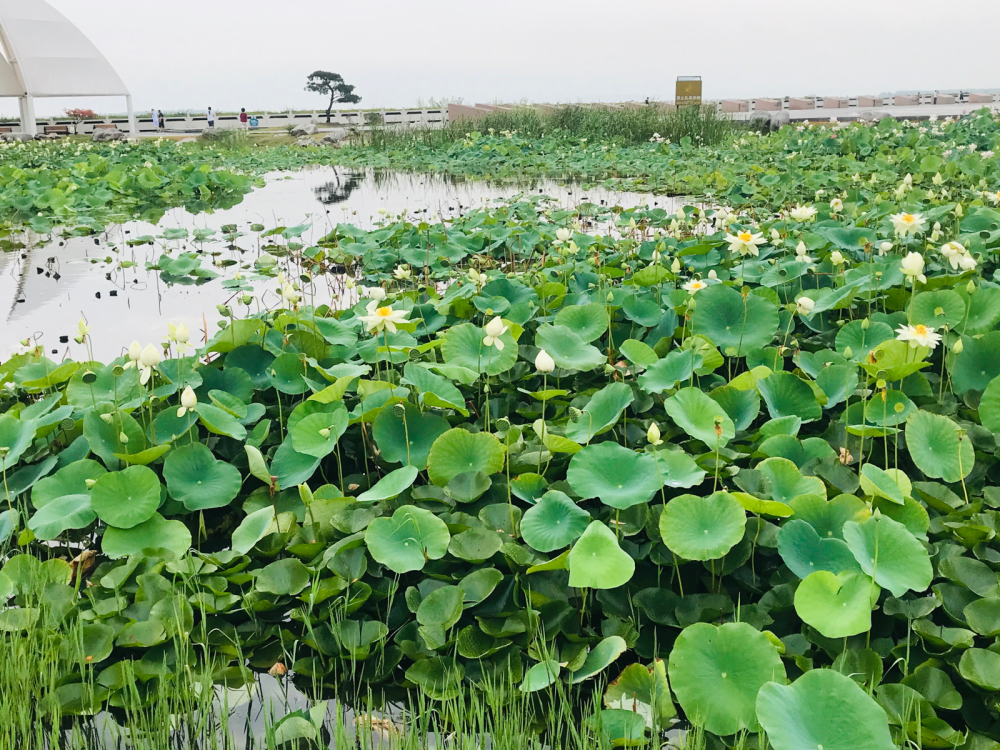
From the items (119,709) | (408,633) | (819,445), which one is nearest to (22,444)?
(119,709)

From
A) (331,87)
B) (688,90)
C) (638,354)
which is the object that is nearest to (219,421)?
(638,354)

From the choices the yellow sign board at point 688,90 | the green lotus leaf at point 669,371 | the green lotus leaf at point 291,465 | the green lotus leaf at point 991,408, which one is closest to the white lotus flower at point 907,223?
the green lotus leaf at point 991,408

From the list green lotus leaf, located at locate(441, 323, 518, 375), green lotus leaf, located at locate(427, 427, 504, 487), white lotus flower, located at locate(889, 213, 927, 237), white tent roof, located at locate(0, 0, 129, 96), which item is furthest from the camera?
white tent roof, located at locate(0, 0, 129, 96)

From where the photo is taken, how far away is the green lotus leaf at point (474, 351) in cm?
223

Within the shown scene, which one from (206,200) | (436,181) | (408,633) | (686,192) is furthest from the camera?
(436,181)

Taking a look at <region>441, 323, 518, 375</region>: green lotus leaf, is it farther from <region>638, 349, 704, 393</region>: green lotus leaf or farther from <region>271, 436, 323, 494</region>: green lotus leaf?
<region>271, 436, 323, 494</region>: green lotus leaf

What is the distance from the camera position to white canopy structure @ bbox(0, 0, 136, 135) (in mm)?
17766

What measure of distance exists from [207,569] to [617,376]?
1.22 m

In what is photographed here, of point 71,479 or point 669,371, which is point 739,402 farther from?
point 71,479

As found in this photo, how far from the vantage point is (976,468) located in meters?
1.83

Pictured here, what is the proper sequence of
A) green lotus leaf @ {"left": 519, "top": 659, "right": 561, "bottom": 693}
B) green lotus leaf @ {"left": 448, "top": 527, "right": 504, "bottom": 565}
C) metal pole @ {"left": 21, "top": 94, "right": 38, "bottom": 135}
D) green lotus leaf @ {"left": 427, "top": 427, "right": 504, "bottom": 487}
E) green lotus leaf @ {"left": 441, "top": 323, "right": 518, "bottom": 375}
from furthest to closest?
1. metal pole @ {"left": 21, "top": 94, "right": 38, "bottom": 135}
2. green lotus leaf @ {"left": 441, "top": 323, "right": 518, "bottom": 375}
3. green lotus leaf @ {"left": 427, "top": 427, "right": 504, "bottom": 487}
4. green lotus leaf @ {"left": 448, "top": 527, "right": 504, "bottom": 565}
5. green lotus leaf @ {"left": 519, "top": 659, "right": 561, "bottom": 693}

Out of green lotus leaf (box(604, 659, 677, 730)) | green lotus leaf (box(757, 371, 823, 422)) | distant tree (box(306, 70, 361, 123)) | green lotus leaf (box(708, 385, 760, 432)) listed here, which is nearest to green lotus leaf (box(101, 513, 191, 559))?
green lotus leaf (box(604, 659, 677, 730))

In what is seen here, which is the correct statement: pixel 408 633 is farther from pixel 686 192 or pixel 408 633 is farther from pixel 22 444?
pixel 686 192

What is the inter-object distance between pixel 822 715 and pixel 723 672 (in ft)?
0.65
